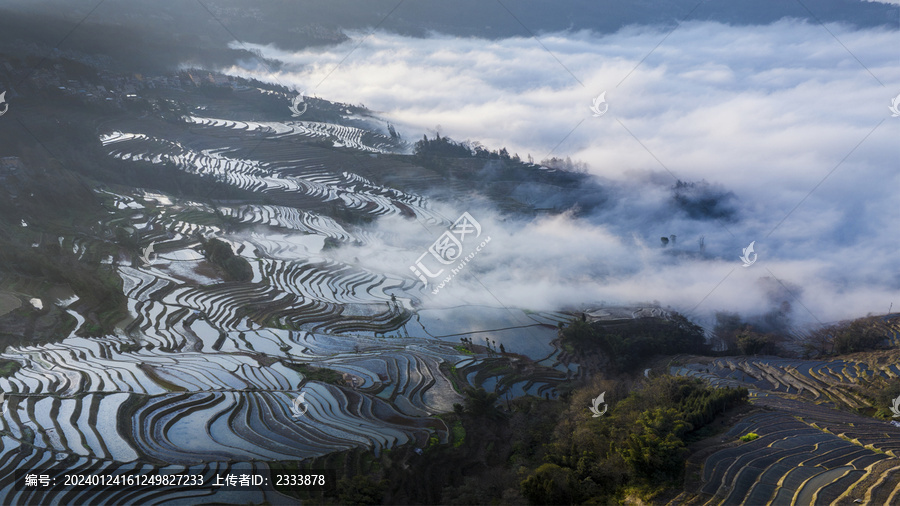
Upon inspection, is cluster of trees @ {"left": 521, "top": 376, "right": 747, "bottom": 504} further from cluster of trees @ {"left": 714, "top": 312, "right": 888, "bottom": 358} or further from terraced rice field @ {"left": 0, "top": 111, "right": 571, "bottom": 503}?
cluster of trees @ {"left": 714, "top": 312, "right": 888, "bottom": 358}

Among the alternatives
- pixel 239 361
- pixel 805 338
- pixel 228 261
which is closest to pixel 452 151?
pixel 228 261
